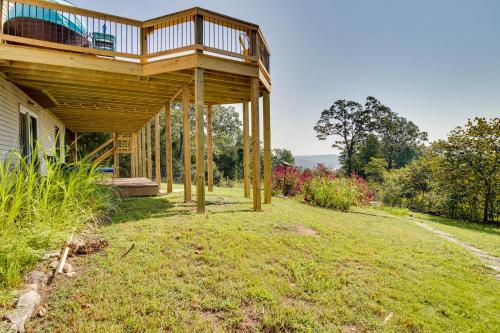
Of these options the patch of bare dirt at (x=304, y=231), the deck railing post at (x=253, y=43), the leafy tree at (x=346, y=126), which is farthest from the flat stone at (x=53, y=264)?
the leafy tree at (x=346, y=126)

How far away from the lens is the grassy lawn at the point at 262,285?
2164mm

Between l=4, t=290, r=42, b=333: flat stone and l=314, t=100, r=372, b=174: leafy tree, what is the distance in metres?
33.0

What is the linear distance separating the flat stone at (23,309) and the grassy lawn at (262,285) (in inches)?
5.1

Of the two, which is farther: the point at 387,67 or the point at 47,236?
the point at 387,67

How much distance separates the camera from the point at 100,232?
379 cm

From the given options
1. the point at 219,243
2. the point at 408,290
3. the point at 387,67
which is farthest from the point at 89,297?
the point at 387,67

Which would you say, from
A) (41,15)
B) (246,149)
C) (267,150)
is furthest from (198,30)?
(246,149)

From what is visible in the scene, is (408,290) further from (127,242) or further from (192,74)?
(192,74)

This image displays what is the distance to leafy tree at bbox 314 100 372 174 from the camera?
32969mm

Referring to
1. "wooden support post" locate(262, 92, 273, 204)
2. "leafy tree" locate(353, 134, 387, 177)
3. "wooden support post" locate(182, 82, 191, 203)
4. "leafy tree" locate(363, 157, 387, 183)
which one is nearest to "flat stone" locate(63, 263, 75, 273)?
"wooden support post" locate(182, 82, 191, 203)

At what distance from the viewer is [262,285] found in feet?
8.80

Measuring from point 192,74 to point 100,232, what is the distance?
3875 mm

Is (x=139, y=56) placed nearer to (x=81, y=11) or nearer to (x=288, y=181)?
(x=81, y=11)

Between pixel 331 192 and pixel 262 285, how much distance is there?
6.66 meters
